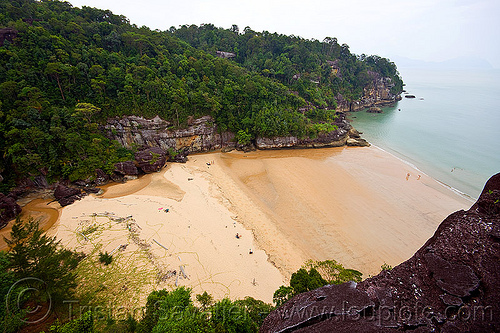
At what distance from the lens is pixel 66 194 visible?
879 inches

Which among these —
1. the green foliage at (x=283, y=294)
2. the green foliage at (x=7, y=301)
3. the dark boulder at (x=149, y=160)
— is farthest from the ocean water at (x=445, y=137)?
the green foliage at (x=7, y=301)

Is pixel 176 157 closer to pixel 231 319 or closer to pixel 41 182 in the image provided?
pixel 41 182

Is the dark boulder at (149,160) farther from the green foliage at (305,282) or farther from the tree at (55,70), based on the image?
the green foliage at (305,282)

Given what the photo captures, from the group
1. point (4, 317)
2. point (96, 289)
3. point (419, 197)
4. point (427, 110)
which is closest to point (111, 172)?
point (96, 289)

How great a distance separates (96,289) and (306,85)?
188 ft

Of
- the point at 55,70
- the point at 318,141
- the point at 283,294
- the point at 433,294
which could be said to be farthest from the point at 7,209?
the point at 318,141

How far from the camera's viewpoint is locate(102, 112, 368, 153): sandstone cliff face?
3147 cm

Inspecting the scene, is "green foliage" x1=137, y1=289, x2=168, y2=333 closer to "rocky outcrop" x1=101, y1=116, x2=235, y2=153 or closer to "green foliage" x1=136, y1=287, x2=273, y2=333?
"green foliage" x1=136, y1=287, x2=273, y2=333

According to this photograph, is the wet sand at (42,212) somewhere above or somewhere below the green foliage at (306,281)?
below

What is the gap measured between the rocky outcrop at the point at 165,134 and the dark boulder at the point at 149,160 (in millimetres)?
3948

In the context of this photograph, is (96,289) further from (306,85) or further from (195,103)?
(306,85)

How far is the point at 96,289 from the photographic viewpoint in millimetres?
13484

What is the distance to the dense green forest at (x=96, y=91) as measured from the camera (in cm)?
2406

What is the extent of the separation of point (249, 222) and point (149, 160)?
57.8 ft
